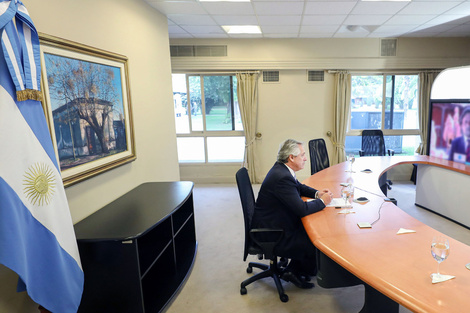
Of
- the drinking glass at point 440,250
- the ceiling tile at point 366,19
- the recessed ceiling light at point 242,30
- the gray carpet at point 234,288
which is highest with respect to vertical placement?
the recessed ceiling light at point 242,30

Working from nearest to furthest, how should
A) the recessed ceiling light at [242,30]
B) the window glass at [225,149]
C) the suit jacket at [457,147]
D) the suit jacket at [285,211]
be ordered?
the suit jacket at [285,211]
the suit jacket at [457,147]
the recessed ceiling light at [242,30]
the window glass at [225,149]

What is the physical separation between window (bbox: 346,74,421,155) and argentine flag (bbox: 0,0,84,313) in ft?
Answer: 17.9

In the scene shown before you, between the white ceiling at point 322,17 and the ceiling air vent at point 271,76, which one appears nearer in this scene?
the white ceiling at point 322,17

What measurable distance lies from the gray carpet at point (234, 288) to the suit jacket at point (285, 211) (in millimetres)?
447

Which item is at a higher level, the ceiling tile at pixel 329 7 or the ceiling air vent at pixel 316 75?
the ceiling tile at pixel 329 7

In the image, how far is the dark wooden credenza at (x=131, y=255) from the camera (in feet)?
5.97

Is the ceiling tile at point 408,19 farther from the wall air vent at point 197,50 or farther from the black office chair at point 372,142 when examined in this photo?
the wall air vent at point 197,50

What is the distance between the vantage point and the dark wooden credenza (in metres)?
1.82

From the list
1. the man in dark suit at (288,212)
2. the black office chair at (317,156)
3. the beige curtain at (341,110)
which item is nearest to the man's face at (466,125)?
the black office chair at (317,156)

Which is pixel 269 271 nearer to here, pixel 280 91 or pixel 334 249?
pixel 334 249

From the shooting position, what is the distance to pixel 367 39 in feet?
17.1

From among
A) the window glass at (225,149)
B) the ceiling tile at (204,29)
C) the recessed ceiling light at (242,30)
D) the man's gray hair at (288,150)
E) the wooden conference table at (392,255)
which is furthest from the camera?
the window glass at (225,149)

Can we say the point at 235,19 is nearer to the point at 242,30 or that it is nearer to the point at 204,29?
the point at 204,29

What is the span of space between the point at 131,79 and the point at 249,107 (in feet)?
9.63
